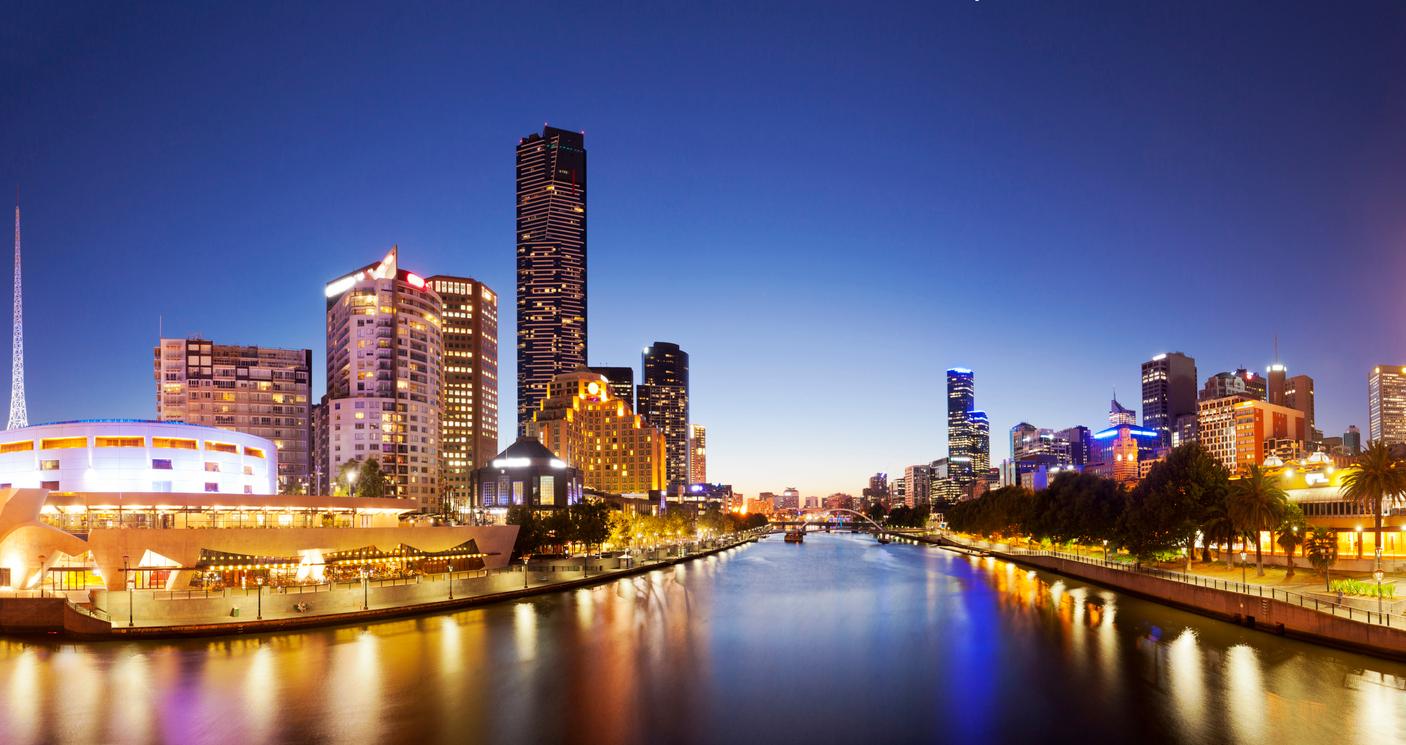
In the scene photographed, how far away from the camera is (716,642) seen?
6234 cm

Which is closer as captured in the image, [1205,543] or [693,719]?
[693,719]

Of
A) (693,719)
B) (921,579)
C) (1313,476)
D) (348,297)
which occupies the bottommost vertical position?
(921,579)

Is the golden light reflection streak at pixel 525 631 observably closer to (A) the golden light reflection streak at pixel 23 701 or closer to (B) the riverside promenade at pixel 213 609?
(B) the riverside promenade at pixel 213 609

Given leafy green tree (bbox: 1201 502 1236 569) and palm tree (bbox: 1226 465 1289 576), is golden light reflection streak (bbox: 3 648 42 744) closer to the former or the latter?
palm tree (bbox: 1226 465 1289 576)

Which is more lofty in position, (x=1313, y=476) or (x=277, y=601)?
(x=1313, y=476)

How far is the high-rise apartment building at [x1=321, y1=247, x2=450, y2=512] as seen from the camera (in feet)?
600

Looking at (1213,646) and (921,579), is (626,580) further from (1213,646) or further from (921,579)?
(1213,646)

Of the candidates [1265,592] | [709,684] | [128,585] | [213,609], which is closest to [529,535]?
[128,585]

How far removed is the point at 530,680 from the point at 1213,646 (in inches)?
1609

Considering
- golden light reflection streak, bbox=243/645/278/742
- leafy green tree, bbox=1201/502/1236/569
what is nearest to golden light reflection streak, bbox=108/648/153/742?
golden light reflection streak, bbox=243/645/278/742

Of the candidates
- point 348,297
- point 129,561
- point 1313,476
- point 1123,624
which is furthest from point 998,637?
point 348,297

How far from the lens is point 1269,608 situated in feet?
184

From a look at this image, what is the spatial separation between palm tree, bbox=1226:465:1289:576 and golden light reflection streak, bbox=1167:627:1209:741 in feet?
54.6

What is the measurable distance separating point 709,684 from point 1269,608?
36394mm
